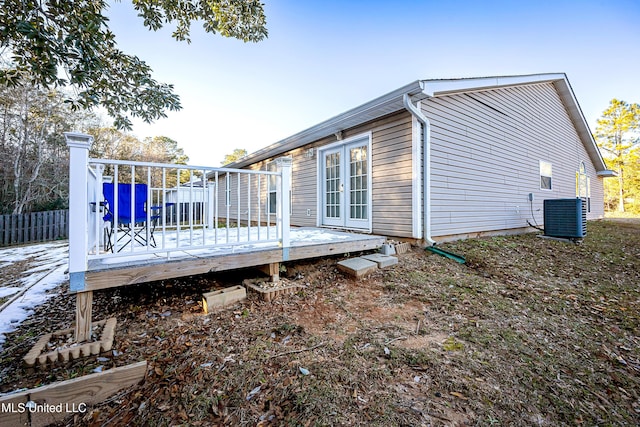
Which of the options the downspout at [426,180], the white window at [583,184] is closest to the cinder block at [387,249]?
the downspout at [426,180]

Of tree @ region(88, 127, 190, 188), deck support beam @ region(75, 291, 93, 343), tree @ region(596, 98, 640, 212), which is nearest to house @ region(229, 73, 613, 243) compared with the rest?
deck support beam @ region(75, 291, 93, 343)

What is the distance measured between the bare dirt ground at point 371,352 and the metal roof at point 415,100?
2.89m

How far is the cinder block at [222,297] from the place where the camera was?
264cm

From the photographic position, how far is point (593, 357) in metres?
2.07

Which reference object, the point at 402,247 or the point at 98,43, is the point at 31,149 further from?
the point at 402,247

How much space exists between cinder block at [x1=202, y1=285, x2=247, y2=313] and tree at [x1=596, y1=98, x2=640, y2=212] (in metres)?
28.4

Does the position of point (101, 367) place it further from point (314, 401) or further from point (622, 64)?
point (622, 64)

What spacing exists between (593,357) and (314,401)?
2.27m

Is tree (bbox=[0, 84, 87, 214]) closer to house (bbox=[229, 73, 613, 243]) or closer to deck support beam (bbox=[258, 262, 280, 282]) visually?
house (bbox=[229, 73, 613, 243])

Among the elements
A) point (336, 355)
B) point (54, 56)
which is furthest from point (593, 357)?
point (54, 56)

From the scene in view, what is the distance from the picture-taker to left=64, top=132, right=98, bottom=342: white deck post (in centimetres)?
193

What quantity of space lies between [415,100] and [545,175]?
6577mm

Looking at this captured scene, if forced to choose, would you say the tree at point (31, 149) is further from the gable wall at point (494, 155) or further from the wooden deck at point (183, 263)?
the gable wall at point (494, 155)

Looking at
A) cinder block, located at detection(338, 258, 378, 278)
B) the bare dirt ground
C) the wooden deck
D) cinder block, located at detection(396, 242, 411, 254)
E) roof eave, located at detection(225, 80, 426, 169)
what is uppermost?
roof eave, located at detection(225, 80, 426, 169)
